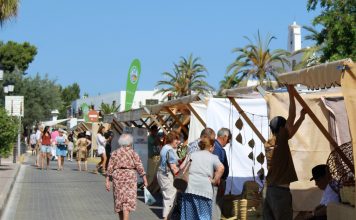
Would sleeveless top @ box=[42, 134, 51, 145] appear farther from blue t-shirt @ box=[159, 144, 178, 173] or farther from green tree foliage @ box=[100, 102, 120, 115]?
green tree foliage @ box=[100, 102, 120, 115]

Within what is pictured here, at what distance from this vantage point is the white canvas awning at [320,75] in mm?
7020

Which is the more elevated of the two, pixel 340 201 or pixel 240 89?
pixel 240 89

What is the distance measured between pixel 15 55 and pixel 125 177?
64959 mm

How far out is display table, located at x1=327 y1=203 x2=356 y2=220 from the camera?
7777 mm

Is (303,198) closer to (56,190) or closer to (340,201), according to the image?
(340,201)

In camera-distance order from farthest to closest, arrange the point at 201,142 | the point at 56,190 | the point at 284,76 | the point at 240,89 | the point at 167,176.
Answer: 1. the point at 56,190
2. the point at 167,176
3. the point at 240,89
4. the point at 201,142
5. the point at 284,76

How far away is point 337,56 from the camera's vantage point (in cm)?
2889

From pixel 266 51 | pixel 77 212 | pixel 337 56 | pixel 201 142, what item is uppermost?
pixel 266 51

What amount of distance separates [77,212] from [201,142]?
5725mm

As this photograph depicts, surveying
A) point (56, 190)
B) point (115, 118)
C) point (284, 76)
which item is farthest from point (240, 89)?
point (115, 118)

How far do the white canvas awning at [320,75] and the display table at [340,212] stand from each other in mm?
1428

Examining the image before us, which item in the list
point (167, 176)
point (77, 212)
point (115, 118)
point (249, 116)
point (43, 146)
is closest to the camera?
point (167, 176)

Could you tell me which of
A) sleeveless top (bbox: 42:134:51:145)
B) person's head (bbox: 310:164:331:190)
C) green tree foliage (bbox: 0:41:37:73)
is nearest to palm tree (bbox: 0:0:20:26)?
sleeveless top (bbox: 42:134:51:145)

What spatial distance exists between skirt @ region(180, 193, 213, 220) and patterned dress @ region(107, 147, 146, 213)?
5.79ft
